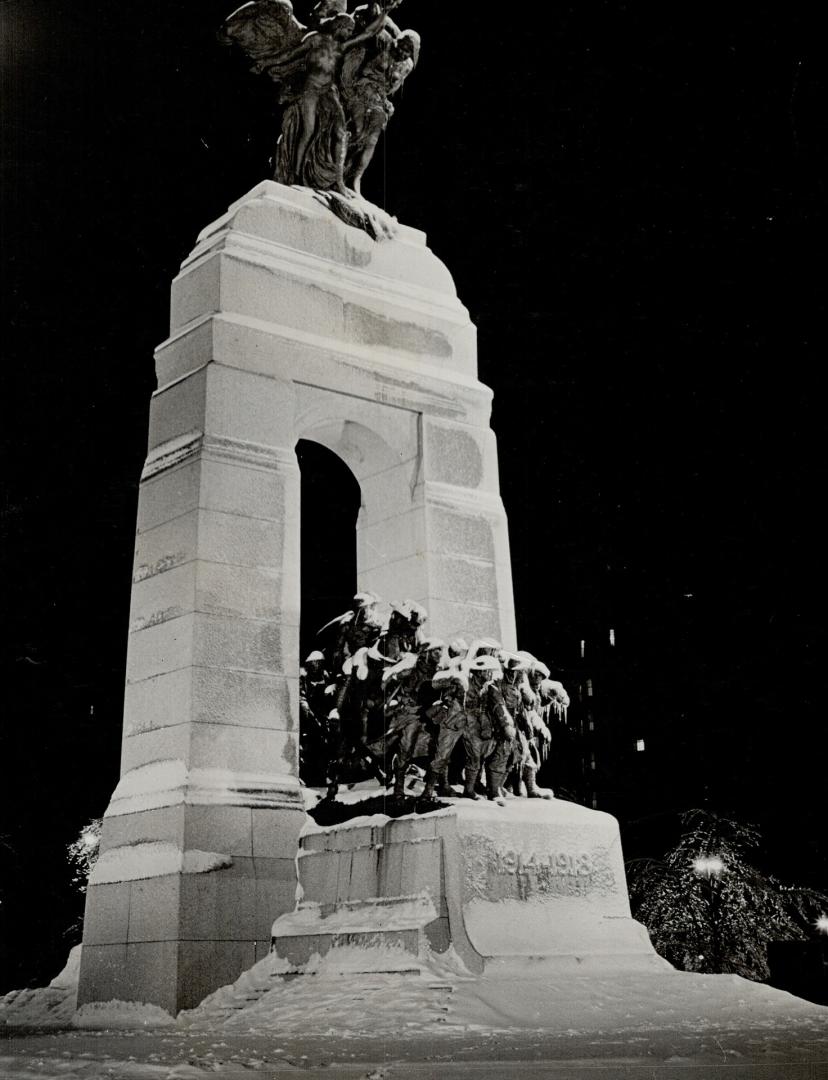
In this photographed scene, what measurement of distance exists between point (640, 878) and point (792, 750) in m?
5.48

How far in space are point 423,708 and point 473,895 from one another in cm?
232

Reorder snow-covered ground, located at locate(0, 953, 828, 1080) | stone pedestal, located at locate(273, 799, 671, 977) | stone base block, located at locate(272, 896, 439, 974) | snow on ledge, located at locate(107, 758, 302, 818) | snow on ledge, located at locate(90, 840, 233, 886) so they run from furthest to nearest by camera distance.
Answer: snow on ledge, located at locate(107, 758, 302, 818) < snow on ledge, located at locate(90, 840, 233, 886) < stone pedestal, located at locate(273, 799, 671, 977) < stone base block, located at locate(272, 896, 439, 974) < snow-covered ground, located at locate(0, 953, 828, 1080)

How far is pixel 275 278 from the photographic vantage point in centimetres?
1848

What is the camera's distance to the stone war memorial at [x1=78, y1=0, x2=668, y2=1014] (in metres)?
14.6

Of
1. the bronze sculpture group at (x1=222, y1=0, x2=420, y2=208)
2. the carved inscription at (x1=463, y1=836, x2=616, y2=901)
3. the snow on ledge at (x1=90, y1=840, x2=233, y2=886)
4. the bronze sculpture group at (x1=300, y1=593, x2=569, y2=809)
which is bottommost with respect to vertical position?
the carved inscription at (x1=463, y1=836, x2=616, y2=901)

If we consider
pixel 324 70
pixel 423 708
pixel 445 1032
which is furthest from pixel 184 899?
pixel 324 70

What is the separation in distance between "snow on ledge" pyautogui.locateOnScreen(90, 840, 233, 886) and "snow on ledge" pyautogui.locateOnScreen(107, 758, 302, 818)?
1.51 ft

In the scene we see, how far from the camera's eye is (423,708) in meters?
15.4

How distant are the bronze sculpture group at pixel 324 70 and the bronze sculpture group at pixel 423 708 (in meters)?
7.14

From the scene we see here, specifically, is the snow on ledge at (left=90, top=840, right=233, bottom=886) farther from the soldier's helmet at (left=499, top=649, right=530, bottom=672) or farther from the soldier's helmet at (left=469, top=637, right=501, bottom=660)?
the soldier's helmet at (left=499, top=649, right=530, bottom=672)

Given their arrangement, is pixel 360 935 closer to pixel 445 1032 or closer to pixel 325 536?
pixel 445 1032

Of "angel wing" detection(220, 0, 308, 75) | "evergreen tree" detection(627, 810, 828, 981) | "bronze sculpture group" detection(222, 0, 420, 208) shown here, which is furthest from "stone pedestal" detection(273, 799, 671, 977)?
"evergreen tree" detection(627, 810, 828, 981)

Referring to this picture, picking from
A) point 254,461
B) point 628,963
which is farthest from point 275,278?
point 628,963

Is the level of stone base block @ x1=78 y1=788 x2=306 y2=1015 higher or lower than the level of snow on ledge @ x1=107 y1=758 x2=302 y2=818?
lower
